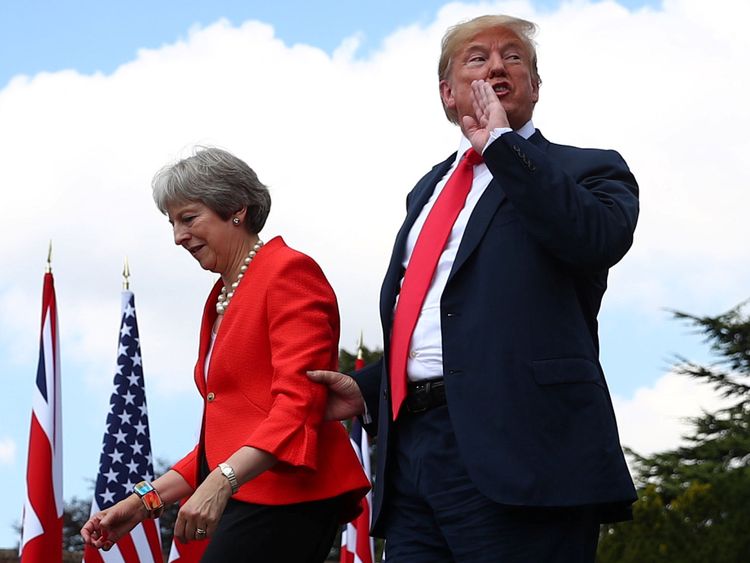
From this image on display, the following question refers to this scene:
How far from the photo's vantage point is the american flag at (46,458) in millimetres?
7535

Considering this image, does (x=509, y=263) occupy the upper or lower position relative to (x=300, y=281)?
lower

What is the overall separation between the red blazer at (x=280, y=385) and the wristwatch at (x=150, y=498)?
29 cm

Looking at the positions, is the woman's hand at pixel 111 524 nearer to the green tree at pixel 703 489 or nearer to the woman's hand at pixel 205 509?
the woman's hand at pixel 205 509

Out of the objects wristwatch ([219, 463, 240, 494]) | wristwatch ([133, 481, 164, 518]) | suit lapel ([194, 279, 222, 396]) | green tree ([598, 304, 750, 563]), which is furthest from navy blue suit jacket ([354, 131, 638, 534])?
green tree ([598, 304, 750, 563])

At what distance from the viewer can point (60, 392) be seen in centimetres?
805

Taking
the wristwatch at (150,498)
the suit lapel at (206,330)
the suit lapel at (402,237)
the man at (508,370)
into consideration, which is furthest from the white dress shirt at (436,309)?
the wristwatch at (150,498)

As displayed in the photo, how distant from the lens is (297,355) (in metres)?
3.03

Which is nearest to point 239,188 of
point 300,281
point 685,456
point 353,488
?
point 300,281

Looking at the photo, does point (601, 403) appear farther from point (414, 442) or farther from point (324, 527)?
point (324, 527)

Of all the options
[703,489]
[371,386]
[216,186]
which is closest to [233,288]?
[216,186]

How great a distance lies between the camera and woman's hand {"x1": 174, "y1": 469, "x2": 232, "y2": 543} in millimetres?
2791

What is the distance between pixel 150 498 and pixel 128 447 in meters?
4.71

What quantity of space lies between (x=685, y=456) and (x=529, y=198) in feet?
45.6

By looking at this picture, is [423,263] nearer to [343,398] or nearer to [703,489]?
[343,398]
